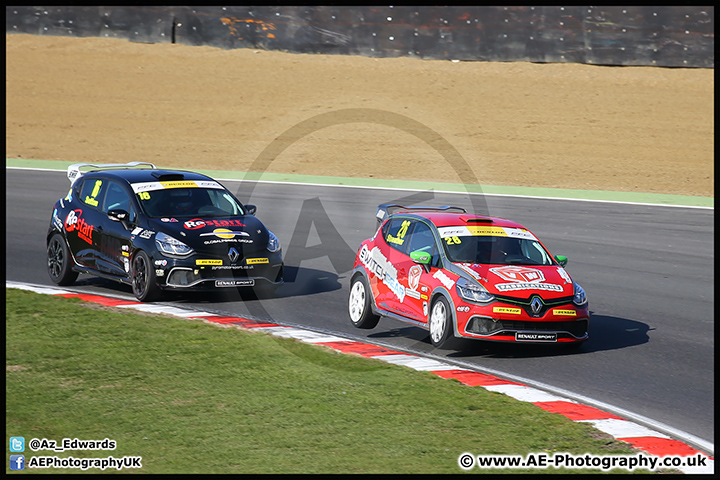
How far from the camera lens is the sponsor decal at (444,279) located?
1035 cm

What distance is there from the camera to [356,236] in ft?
57.7

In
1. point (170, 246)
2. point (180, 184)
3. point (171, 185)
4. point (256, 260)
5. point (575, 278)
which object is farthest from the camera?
point (575, 278)

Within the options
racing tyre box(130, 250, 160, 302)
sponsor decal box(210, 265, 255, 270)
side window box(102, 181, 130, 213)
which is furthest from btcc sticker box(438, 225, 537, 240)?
side window box(102, 181, 130, 213)

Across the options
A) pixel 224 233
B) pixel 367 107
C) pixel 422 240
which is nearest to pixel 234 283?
pixel 224 233

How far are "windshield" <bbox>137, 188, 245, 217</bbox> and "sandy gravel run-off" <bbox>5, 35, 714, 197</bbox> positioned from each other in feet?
42.0

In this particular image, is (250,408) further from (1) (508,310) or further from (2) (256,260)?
(2) (256,260)

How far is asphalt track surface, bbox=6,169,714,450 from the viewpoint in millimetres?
9297

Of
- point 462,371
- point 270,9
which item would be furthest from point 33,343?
point 270,9

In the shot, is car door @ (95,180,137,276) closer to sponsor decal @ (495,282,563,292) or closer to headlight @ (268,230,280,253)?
headlight @ (268,230,280,253)

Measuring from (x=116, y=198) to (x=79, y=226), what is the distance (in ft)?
2.34

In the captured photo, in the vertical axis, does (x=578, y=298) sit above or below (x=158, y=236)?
below

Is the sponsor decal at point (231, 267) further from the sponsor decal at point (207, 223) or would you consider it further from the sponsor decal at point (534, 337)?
the sponsor decal at point (534, 337)

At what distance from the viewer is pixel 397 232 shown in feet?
38.4

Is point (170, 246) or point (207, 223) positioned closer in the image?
point (170, 246)
